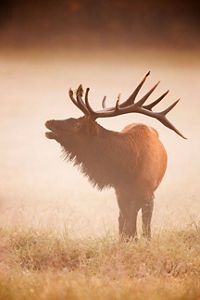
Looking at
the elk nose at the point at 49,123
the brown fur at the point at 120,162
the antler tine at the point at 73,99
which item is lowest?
the brown fur at the point at 120,162

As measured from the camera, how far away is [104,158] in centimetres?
387

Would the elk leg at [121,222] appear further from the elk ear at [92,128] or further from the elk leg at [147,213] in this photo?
the elk ear at [92,128]

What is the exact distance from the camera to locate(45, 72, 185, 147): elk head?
12.5 ft

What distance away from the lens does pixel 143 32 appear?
404 centimetres

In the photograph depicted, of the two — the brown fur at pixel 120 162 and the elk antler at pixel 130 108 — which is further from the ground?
the elk antler at pixel 130 108

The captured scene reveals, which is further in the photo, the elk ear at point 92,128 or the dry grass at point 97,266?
the elk ear at point 92,128

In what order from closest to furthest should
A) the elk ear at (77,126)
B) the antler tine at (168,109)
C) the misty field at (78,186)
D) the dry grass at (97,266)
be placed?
the dry grass at (97,266)
the misty field at (78,186)
the elk ear at (77,126)
the antler tine at (168,109)

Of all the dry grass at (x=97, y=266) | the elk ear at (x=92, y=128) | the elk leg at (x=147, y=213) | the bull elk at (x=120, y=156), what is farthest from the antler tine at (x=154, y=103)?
the dry grass at (x=97, y=266)

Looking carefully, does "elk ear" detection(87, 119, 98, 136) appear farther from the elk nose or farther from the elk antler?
the elk nose

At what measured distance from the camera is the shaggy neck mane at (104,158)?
3.85 metres

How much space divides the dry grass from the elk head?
1.79ft

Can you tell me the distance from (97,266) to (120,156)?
636mm

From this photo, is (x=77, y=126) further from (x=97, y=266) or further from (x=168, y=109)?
(x=97, y=266)

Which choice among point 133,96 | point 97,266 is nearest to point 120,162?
point 133,96
